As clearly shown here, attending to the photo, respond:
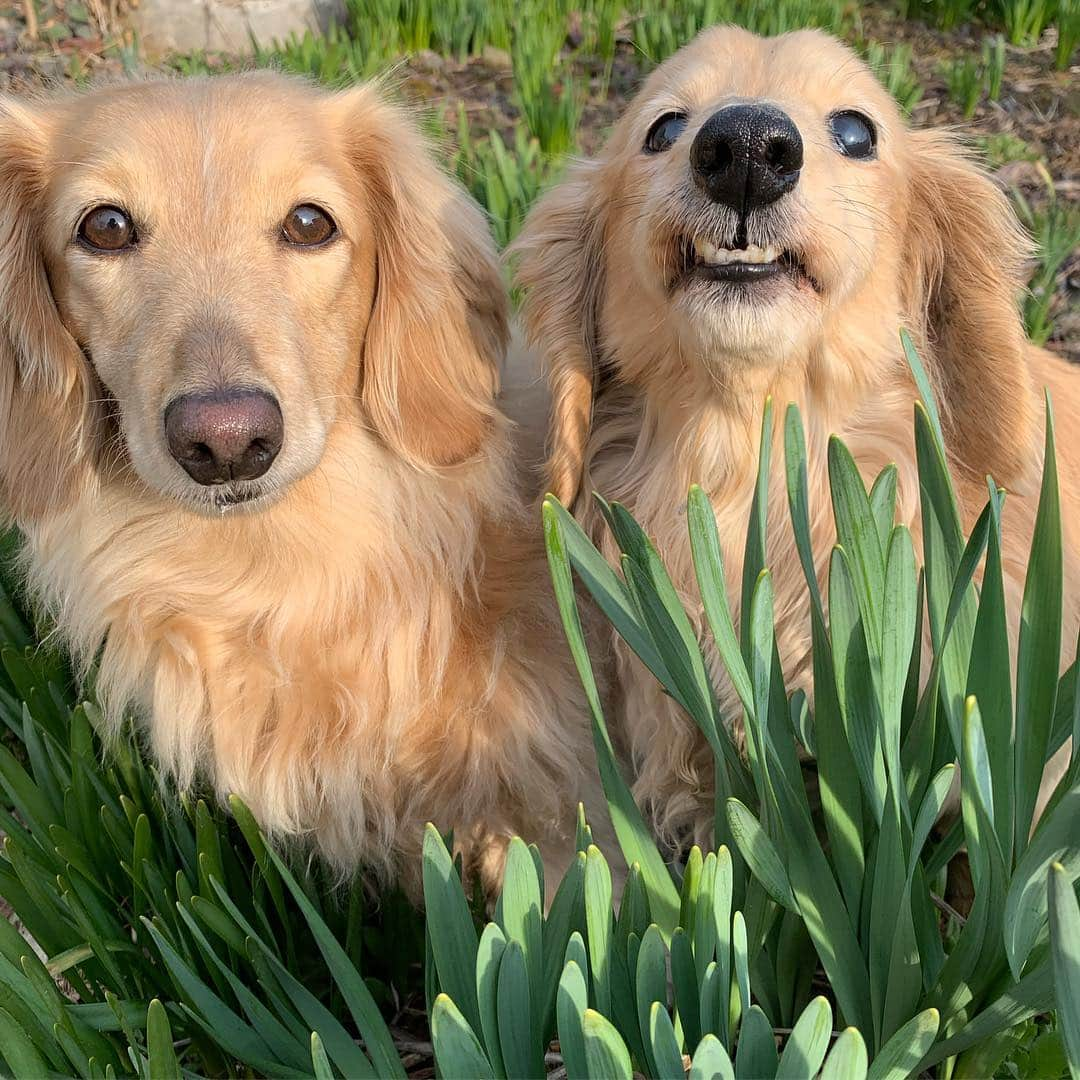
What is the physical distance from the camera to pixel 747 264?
5.01 feet

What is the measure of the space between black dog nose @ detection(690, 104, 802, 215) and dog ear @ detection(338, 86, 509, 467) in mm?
503

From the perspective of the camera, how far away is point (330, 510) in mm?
1821

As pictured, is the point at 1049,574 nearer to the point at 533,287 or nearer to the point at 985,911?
the point at 985,911

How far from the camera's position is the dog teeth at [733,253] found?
1515mm

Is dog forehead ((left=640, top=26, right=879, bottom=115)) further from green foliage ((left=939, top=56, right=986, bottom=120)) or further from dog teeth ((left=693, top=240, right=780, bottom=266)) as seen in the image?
green foliage ((left=939, top=56, right=986, bottom=120))

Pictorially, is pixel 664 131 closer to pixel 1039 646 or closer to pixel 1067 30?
pixel 1039 646

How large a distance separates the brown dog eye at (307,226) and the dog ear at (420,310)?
126 mm

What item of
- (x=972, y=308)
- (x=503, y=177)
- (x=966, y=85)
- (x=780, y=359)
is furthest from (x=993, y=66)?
(x=780, y=359)

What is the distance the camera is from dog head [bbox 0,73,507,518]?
154 cm

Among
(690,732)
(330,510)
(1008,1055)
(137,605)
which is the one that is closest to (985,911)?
(1008,1055)

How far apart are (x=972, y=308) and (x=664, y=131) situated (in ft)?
1.80

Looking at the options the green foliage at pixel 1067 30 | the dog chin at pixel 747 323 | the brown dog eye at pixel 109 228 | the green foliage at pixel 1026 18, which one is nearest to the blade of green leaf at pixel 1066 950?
the dog chin at pixel 747 323

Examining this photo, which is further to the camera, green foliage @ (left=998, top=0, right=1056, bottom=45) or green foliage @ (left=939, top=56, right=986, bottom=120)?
green foliage @ (left=998, top=0, right=1056, bottom=45)

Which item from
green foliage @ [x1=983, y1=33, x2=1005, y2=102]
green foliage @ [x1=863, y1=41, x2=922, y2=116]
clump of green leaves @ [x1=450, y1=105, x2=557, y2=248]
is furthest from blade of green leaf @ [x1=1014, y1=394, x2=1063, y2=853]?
green foliage @ [x1=983, y1=33, x2=1005, y2=102]
